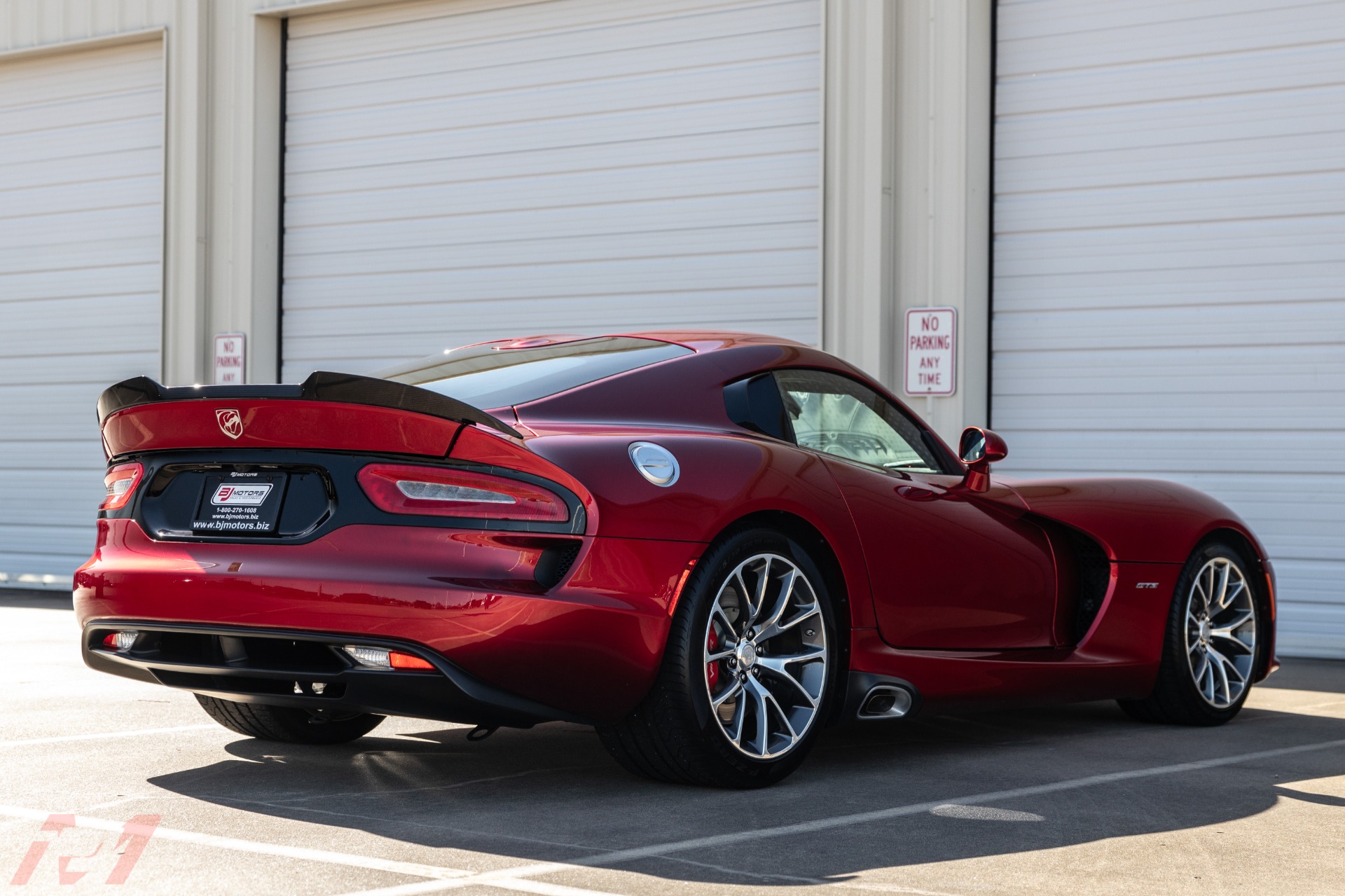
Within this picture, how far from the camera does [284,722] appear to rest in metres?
4.84

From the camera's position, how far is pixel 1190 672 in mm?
5789

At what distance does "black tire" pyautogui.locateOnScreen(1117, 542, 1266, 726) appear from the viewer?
572cm

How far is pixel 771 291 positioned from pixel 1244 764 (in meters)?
6.55

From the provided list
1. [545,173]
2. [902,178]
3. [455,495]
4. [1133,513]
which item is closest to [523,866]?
[455,495]

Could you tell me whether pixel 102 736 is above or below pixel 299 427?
below

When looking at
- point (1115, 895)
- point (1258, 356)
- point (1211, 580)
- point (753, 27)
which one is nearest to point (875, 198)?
point (753, 27)

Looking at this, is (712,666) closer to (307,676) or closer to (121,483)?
(307,676)

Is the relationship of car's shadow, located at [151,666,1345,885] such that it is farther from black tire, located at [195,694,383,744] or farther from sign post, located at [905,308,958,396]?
sign post, located at [905,308,958,396]

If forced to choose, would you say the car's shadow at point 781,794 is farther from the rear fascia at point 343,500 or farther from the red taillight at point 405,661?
the rear fascia at point 343,500

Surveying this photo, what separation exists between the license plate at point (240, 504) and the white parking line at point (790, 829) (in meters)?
1.16

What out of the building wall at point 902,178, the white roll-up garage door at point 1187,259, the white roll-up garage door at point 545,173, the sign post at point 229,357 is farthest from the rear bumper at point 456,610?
the sign post at point 229,357

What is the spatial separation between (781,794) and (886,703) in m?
0.60

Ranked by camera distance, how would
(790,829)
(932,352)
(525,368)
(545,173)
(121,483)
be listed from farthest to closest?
(545,173) → (932,352) → (525,368) → (121,483) → (790,829)

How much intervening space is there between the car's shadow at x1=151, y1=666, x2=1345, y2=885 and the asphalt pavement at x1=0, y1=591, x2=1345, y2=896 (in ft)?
0.04
